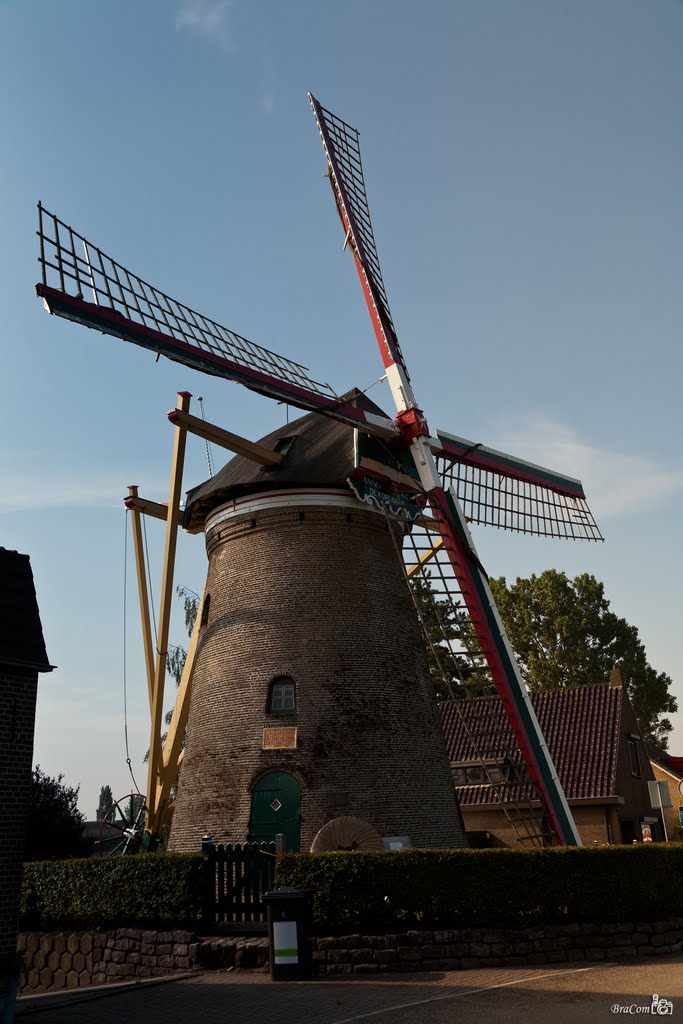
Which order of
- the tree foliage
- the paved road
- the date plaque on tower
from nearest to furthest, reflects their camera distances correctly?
the paved road < the date plaque on tower < the tree foliage

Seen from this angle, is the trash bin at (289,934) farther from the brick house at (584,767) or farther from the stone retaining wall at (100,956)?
the brick house at (584,767)

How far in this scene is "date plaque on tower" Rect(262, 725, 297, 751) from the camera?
1493 cm

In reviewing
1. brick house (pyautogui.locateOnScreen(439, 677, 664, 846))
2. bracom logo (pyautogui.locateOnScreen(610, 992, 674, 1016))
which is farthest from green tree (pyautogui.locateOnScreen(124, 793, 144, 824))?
bracom logo (pyautogui.locateOnScreen(610, 992, 674, 1016))

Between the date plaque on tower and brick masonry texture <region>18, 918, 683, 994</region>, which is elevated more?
the date plaque on tower

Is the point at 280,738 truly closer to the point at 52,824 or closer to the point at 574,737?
the point at 52,824

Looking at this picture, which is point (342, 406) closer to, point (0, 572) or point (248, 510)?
point (248, 510)

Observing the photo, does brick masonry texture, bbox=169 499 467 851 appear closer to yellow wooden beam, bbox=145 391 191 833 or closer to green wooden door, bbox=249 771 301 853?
green wooden door, bbox=249 771 301 853

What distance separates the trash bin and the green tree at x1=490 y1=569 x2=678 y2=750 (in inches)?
1178

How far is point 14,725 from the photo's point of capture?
9.77m

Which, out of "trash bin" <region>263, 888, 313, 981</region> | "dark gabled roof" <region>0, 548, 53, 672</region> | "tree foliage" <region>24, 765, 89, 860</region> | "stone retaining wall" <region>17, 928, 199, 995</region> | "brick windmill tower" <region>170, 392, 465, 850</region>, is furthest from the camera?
"tree foliage" <region>24, 765, 89, 860</region>

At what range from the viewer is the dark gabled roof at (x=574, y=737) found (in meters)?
22.3

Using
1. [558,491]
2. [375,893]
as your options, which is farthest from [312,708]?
[558,491]

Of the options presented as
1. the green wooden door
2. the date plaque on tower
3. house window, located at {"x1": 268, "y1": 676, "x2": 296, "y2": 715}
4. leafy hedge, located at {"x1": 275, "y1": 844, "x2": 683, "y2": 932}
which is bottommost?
leafy hedge, located at {"x1": 275, "y1": 844, "x2": 683, "y2": 932}

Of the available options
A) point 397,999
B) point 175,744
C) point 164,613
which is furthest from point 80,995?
point 164,613
